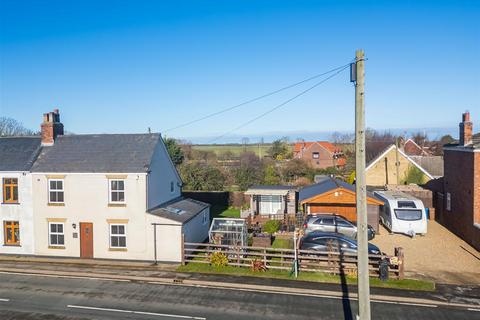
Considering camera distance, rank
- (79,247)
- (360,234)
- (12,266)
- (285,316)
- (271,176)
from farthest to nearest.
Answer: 1. (271,176)
2. (79,247)
3. (12,266)
4. (285,316)
5. (360,234)

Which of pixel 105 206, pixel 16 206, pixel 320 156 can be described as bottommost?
pixel 16 206

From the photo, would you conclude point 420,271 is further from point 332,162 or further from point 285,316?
point 332,162

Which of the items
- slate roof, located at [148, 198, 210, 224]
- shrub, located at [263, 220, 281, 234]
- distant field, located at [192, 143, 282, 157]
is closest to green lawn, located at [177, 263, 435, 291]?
→ slate roof, located at [148, 198, 210, 224]

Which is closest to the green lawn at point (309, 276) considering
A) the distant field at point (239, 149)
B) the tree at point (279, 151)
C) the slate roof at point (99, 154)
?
the slate roof at point (99, 154)

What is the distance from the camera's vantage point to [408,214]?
2772cm

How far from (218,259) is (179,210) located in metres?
5.22

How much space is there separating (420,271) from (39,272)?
20630 millimetres

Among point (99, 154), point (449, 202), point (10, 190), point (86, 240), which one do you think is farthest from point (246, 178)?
point (10, 190)

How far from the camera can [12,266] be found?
22.0 metres

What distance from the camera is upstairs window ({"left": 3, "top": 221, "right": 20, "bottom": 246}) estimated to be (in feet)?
80.0

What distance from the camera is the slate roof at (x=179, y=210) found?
22641 millimetres

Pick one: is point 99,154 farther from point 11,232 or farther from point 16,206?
point 11,232

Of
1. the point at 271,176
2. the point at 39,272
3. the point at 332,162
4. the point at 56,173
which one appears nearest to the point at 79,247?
the point at 39,272

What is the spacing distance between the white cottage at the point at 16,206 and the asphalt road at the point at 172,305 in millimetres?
6042
